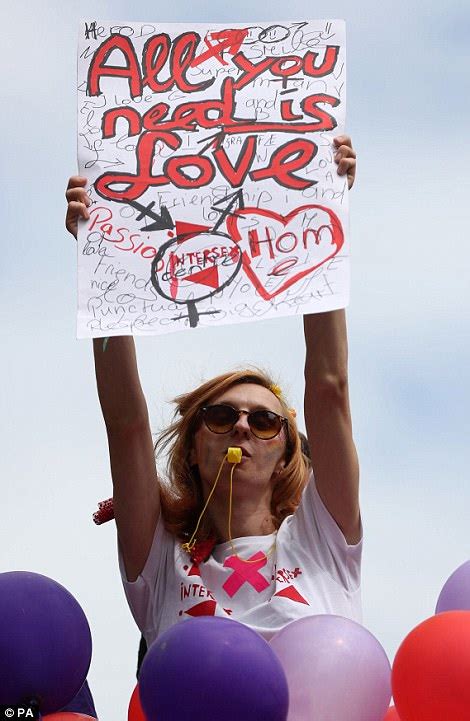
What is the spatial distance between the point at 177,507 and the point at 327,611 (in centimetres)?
70

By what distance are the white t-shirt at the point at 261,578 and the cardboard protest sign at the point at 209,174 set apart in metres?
0.81

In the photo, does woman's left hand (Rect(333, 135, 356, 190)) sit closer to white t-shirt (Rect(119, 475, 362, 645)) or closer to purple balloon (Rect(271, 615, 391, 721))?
white t-shirt (Rect(119, 475, 362, 645))

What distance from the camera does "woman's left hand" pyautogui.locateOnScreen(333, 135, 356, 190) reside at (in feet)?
16.1

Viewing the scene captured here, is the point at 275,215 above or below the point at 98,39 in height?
below

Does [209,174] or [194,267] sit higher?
[209,174]

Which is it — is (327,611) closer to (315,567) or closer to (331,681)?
(315,567)

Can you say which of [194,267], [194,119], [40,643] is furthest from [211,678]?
[194,119]

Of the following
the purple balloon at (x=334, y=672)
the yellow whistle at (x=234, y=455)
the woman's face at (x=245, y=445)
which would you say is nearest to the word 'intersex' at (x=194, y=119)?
the woman's face at (x=245, y=445)

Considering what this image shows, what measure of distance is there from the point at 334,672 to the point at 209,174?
1692mm

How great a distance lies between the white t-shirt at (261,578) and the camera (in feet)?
15.9

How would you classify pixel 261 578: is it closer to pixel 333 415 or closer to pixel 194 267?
pixel 333 415

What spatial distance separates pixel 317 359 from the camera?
16.3 feet

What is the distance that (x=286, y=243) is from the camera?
4758mm

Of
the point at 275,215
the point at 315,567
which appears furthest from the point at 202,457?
the point at 275,215
